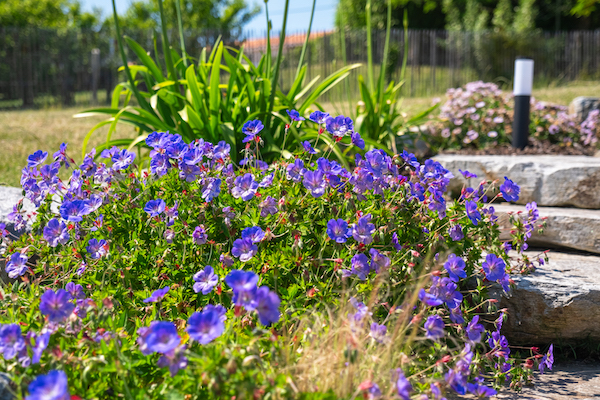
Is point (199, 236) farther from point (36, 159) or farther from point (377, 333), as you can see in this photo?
point (36, 159)

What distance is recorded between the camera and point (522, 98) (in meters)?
3.96

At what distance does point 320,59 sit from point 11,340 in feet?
37.7

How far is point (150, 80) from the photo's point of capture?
3053 millimetres

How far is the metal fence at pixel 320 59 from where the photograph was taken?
11367 mm

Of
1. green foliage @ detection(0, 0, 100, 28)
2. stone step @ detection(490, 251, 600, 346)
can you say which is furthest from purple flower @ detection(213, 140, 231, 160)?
green foliage @ detection(0, 0, 100, 28)

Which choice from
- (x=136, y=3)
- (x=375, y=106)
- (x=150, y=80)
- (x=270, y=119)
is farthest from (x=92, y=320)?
(x=136, y=3)

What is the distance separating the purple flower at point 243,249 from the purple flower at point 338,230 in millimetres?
250

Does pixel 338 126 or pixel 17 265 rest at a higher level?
pixel 338 126

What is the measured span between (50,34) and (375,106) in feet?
36.6

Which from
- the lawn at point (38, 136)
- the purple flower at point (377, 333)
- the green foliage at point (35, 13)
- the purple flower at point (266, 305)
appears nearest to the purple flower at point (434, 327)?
the purple flower at point (377, 333)

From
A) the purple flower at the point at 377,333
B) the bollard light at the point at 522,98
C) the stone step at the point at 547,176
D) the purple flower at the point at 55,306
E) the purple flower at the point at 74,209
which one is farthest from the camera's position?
the bollard light at the point at 522,98

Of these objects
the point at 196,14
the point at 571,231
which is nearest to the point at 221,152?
the point at 571,231

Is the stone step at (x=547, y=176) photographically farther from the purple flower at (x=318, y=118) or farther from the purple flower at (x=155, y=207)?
the purple flower at (x=155, y=207)

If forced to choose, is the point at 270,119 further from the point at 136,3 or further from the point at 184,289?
the point at 136,3
